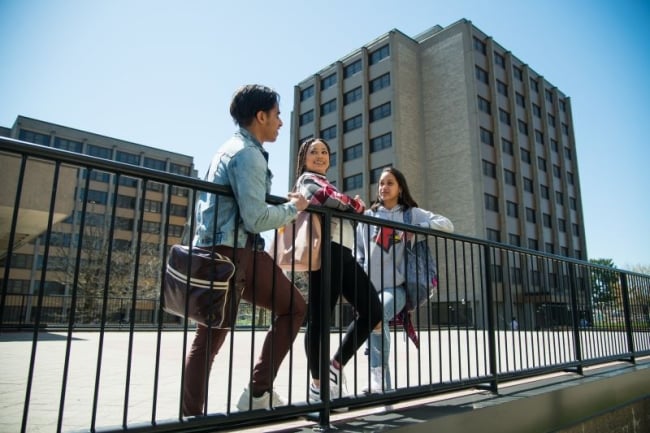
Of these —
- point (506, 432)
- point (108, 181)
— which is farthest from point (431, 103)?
point (506, 432)

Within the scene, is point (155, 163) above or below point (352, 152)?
above

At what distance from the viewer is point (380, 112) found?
4200 cm

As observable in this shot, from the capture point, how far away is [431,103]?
41.9 metres

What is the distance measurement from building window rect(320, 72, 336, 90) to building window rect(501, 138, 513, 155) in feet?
58.5

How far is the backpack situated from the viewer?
139 inches

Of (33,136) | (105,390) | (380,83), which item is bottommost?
(105,390)

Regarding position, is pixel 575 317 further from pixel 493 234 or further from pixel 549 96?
pixel 549 96

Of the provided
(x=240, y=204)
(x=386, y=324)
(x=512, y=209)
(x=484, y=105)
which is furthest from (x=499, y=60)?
(x=240, y=204)

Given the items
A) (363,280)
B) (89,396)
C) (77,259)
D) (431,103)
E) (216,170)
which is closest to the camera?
(77,259)

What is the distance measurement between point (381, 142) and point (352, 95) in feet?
22.6

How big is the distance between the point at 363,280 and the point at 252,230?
1072 millimetres

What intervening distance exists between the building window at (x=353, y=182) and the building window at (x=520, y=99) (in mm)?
16914

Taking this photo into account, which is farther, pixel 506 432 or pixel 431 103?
pixel 431 103

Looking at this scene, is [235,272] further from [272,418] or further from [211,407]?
[211,407]
